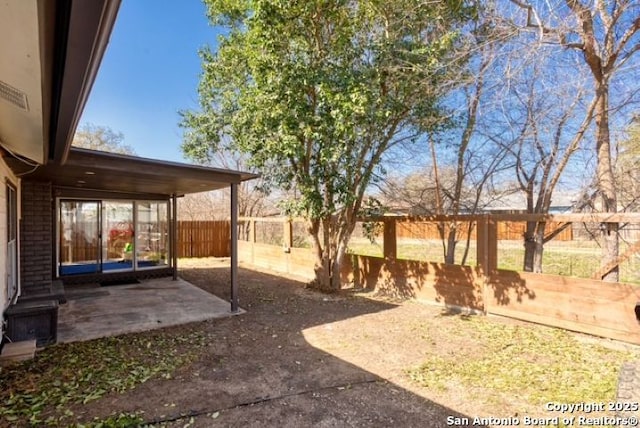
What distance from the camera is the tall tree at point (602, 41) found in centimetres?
475

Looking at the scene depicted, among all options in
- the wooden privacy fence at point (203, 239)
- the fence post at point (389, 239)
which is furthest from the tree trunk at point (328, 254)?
the wooden privacy fence at point (203, 239)

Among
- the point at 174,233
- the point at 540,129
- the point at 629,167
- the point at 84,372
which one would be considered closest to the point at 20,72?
Answer: the point at 84,372

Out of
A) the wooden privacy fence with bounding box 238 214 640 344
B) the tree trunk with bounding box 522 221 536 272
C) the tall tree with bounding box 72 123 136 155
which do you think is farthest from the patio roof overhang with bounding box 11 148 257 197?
the tall tree with bounding box 72 123 136 155

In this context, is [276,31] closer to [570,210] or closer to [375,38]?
[375,38]

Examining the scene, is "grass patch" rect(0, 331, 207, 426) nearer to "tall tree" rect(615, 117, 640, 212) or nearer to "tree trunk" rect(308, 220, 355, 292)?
"tree trunk" rect(308, 220, 355, 292)

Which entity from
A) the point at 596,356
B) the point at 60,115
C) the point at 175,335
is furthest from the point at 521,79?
the point at 175,335

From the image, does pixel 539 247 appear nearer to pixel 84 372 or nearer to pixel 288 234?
pixel 84 372

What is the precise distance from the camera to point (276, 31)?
239 inches

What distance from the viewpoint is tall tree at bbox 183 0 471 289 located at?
19.3ft

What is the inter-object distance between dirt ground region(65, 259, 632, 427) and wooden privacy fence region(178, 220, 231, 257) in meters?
8.22

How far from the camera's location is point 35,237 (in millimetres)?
6258

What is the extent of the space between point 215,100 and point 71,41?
323 inches

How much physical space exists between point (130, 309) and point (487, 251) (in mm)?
6077

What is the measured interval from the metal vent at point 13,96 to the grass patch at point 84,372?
236 centimetres
